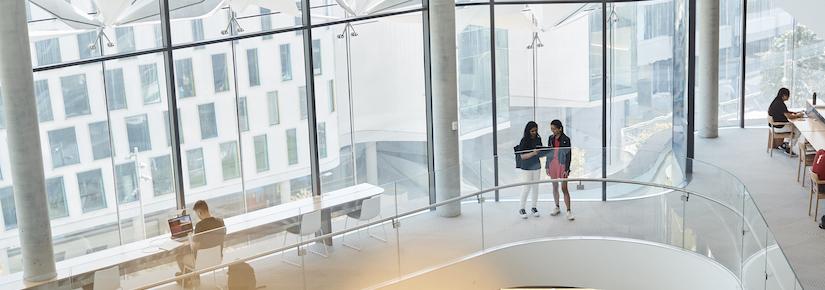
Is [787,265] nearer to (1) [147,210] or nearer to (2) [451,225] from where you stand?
(2) [451,225]

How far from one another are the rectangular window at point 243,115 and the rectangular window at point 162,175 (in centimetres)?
107

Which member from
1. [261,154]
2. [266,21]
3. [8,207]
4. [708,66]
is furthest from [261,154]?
[708,66]

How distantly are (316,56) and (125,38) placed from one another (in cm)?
272

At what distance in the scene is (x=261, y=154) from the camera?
49.2 feet

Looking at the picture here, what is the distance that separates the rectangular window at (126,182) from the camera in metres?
13.8

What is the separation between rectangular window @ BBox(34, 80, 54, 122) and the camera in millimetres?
12930

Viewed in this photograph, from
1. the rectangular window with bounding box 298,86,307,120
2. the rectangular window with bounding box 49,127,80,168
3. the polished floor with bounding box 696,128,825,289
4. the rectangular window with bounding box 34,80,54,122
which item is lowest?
the polished floor with bounding box 696,128,825,289

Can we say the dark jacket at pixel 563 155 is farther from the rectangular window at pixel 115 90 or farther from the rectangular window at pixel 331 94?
the rectangular window at pixel 115 90

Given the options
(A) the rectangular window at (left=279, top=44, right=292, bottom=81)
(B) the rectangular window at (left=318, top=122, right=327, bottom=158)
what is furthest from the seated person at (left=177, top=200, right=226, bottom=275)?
(B) the rectangular window at (left=318, top=122, right=327, bottom=158)

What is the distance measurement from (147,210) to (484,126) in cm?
534

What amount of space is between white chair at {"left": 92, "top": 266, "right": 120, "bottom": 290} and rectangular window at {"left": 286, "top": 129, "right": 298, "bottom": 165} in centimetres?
409

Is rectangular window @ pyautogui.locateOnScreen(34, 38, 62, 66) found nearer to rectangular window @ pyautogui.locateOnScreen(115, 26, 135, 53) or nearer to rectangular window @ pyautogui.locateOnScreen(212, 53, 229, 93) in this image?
rectangular window @ pyautogui.locateOnScreen(115, 26, 135, 53)

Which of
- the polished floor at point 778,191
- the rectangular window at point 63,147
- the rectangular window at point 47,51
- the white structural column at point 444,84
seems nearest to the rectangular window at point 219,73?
the rectangular window at point 63,147

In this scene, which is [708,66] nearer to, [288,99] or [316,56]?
[316,56]
